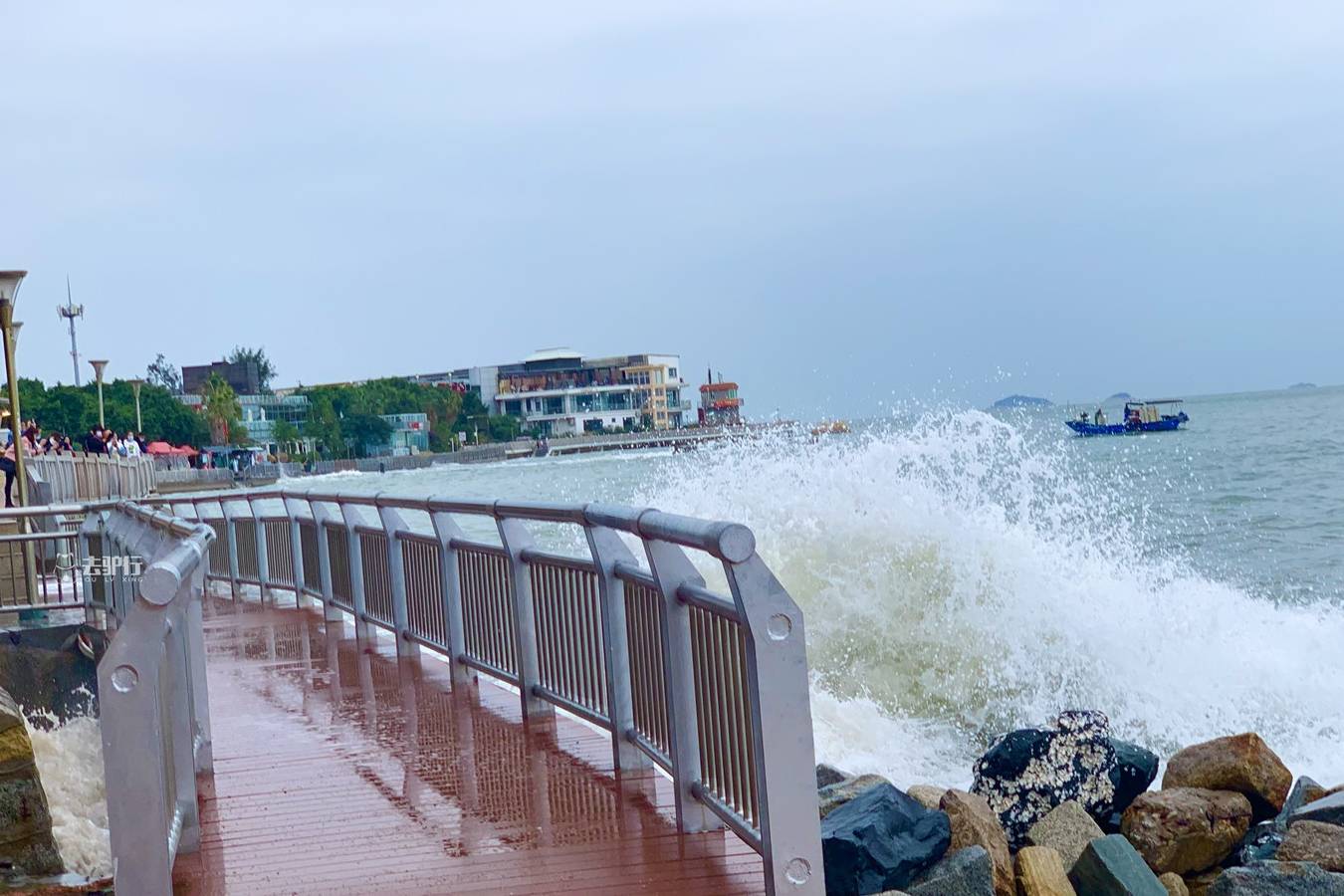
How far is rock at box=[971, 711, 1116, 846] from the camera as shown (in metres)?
9.46

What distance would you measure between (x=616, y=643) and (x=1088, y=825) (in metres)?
3.67

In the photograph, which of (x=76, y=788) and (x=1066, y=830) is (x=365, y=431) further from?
(x=1066, y=830)

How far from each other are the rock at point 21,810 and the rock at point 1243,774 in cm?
707

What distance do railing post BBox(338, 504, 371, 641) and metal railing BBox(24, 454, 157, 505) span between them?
9258 mm

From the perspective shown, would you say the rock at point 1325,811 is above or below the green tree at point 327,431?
below

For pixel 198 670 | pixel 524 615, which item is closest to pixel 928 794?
pixel 524 615

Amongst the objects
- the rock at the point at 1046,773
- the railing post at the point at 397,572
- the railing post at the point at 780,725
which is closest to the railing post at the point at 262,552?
the railing post at the point at 397,572

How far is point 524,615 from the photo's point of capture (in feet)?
26.8

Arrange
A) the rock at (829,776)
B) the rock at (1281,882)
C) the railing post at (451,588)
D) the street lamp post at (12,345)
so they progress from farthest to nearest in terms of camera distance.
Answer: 1. the street lamp post at (12,345)
2. the rock at (829,776)
3. the railing post at (451,588)
4. the rock at (1281,882)

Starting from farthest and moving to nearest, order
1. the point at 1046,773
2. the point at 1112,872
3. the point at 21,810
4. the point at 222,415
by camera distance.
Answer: the point at 222,415 → the point at 1046,773 → the point at 1112,872 → the point at 21,810

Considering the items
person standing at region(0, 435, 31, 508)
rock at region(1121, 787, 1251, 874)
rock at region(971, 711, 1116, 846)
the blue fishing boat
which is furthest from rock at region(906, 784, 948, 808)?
the blue fishing boat

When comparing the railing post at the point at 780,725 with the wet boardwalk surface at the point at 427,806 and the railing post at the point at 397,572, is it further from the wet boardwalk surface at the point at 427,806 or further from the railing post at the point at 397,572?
the railing post at the point at 397,572

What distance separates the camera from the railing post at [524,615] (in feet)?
26.2

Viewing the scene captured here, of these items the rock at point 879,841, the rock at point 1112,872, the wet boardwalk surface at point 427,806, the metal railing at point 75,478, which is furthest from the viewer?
the metal railing at point 75,478
